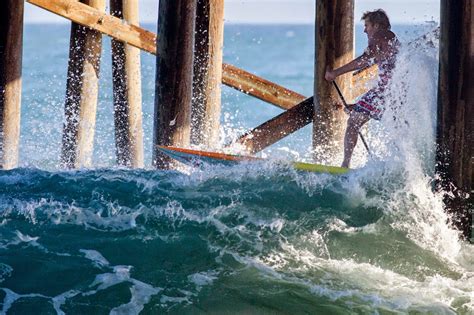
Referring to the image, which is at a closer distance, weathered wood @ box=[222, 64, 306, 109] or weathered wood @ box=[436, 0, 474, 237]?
weathered wood @ box=[436, 0, 474, 237]

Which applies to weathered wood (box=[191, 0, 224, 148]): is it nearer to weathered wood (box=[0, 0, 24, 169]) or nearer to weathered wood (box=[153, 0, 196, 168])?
weathered wood (box=[153, 0, 196, 168])

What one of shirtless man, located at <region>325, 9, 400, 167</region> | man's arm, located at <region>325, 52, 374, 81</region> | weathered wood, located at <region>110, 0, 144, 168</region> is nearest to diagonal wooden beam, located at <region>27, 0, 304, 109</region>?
weathered wood, located at <region>110, 0, 144, 168</region>

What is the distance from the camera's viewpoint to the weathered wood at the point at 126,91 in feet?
33.8

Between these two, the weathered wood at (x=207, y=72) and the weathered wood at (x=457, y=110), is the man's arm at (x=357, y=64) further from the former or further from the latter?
the weathered wood at (x=457, y=110)

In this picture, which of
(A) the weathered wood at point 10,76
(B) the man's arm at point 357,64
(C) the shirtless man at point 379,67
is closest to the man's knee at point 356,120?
(C) the shirtless man at point 379,67

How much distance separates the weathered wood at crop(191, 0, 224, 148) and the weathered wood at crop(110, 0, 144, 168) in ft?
3.99

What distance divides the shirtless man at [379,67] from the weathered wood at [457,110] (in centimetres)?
168

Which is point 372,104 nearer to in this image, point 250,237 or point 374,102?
point 374,102

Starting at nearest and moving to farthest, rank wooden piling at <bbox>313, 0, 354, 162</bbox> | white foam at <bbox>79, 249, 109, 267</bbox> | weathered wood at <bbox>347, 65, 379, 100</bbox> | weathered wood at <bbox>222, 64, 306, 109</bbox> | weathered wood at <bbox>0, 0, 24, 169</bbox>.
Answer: white foam at <bbox>79, 249, 109, 267</bbox> < wooden piling at <bbox>313, 0, 354, 162</bbox> < weathered wood at <bbox>0, 0, 24, 169</bbox> < weathered wood at <bbox>347, 65, 379, 100</bbox> < weathered wood at <bbox>222, 64, 306, 109</bbox>

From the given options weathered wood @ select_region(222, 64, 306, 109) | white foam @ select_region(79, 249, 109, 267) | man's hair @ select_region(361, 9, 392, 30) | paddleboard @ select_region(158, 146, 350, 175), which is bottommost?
white foam @ select_region(79, 249, 109, 267)

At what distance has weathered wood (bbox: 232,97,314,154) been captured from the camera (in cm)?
904

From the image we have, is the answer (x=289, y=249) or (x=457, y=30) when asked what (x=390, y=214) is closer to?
(x=289, y=249)

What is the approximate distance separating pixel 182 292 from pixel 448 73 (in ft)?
7.38

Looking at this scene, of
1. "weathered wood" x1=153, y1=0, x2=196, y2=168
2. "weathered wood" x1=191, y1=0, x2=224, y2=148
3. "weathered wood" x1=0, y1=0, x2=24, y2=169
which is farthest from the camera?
"weathered wood" x1=191, y1=0, x2=224, y2=148
